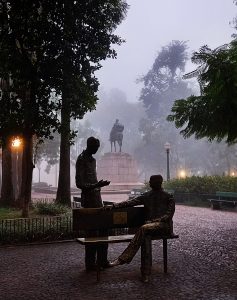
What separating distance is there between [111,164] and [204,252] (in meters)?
33.3

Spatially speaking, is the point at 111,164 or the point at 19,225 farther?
the point at 111,164

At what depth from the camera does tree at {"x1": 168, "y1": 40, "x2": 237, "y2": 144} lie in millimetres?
6755

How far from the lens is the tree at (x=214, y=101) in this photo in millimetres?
6755

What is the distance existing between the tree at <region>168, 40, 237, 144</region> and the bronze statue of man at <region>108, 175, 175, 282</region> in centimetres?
208

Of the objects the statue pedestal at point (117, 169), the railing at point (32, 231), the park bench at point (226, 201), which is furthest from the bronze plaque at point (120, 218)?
the statue pedestal at point (117, 169)

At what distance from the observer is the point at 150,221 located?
6.42 m

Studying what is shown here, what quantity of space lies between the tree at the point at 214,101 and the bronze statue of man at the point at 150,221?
81.9 inches

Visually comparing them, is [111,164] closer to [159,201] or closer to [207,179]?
[207,179]

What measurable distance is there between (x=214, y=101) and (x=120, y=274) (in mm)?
3802

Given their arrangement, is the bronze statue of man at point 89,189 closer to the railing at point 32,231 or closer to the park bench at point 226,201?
the railing at point 32,231

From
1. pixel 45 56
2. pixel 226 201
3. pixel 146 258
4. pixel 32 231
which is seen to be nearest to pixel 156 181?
pixel 146 258

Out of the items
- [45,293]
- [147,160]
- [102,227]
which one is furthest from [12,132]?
[147,160]

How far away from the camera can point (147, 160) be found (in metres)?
66.8

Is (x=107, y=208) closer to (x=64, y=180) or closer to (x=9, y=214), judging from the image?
(x=9, y=214)
